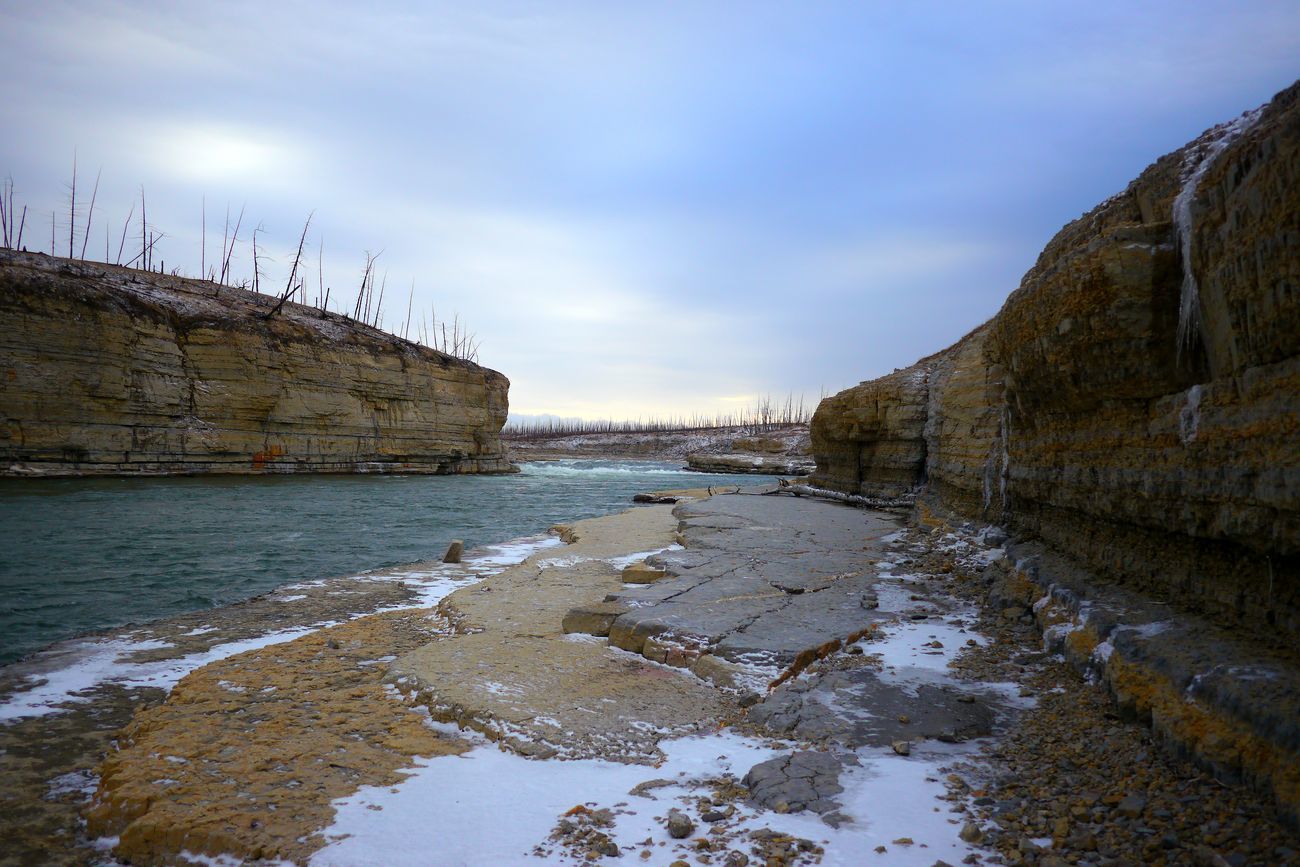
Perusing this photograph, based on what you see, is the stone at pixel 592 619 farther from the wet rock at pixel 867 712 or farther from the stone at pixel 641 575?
the wet rock at pixel 867 712

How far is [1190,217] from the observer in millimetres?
3035

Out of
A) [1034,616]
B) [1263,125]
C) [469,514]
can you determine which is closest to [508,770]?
[1034,616]

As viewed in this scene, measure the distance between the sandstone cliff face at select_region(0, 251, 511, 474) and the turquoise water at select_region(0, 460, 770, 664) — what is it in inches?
106

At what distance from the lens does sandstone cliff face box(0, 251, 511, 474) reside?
22.4m

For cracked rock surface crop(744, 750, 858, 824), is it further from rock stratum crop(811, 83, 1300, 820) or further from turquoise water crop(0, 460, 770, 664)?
turquoise water crop(0, 460, 770, 664)

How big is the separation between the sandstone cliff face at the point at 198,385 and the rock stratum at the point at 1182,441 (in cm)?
2892

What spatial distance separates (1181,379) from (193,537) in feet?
43.8

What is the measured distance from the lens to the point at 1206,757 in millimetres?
2279

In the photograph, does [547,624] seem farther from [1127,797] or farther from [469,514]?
[469,514]

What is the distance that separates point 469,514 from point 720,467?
3233cm

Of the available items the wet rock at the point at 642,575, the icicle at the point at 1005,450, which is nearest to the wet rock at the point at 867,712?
the wet rock at the point at 642,575

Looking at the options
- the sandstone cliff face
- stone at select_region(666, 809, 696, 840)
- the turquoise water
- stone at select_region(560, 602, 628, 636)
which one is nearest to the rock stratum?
stone at select_region(666, 809, 696, 840)

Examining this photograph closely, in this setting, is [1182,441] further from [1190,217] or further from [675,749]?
[675,749]

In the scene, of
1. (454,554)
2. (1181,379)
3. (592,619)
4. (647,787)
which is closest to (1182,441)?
(1181,379)
